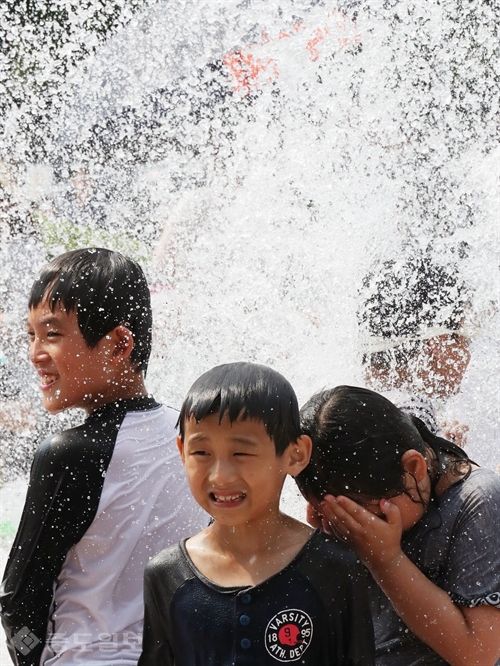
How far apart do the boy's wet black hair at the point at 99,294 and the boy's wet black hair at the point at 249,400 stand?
1.29 ft

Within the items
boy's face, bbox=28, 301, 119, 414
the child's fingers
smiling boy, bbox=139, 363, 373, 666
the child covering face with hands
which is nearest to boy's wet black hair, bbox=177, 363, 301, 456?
smiling boy, bbox=139, 363, 373, 666

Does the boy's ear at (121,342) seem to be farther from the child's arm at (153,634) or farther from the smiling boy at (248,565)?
the child's arm at (153,634)

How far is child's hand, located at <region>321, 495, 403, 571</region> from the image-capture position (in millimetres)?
1486

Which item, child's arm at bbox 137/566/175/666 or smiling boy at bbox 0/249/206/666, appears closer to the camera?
child's arm at bbox 137/566/175/666

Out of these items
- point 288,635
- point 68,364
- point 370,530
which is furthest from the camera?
point 68,364

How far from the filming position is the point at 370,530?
1486mm

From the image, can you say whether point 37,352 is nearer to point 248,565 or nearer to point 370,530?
point 248,565

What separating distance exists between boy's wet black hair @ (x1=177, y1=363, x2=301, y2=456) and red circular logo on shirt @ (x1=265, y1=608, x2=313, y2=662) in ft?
0.85

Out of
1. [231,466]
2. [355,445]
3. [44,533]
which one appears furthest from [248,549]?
[44,533]

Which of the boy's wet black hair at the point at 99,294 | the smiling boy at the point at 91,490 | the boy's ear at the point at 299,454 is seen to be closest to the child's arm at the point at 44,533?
the smiling boy at the point at 91,490

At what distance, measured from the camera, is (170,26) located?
500 cm

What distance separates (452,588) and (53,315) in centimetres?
93

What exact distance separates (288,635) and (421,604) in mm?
246

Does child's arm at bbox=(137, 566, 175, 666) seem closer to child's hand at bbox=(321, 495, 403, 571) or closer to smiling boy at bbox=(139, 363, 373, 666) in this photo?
smiling boy at bbox=(139, 363, 373, 666)
